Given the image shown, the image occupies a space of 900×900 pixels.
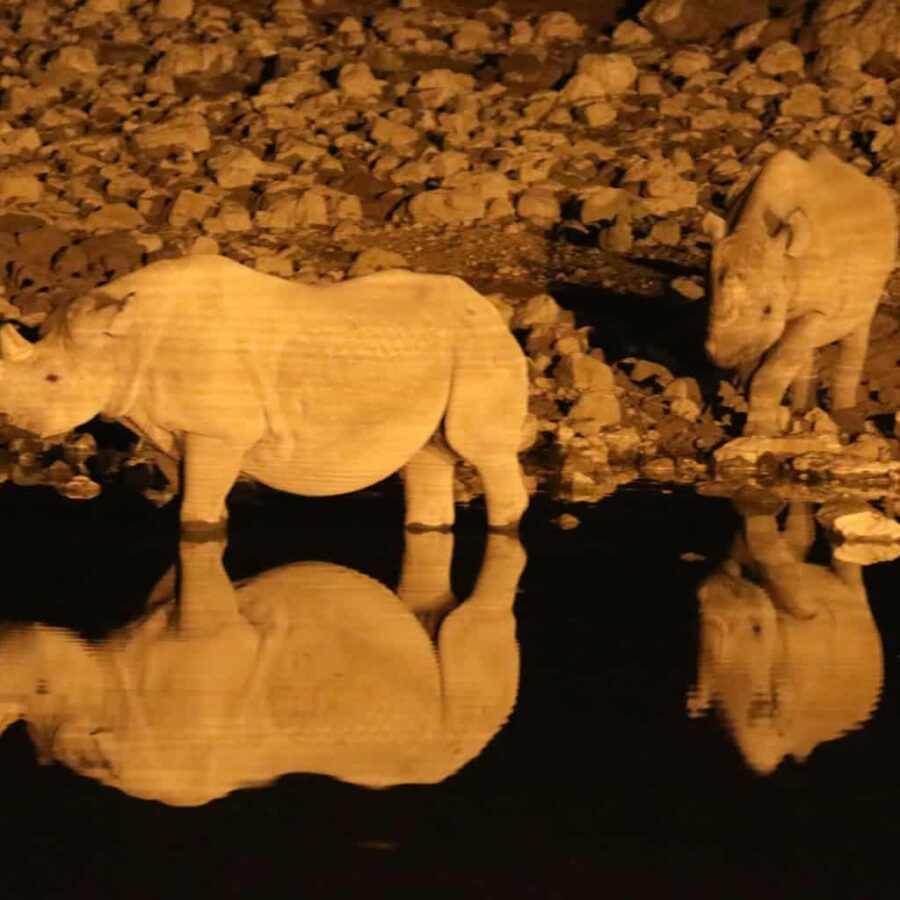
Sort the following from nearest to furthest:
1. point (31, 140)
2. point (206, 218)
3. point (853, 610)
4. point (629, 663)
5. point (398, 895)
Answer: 1. point (398, 895)
2. point (629, 663)
3. point (853, 610)
4. point (206, 218)
5. point (31, 140)

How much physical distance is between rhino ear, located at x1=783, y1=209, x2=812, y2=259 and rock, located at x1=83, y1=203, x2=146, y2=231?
4031mm

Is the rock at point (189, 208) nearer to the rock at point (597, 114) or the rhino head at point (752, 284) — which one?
the rock at point (597, 114)

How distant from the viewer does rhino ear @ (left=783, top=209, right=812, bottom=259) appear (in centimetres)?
1116

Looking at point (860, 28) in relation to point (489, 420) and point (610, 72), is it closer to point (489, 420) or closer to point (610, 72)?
point (610, 72)

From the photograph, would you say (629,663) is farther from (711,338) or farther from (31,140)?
(31,140)

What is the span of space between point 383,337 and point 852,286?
2961mm

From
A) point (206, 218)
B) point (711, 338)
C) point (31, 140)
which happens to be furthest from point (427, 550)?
point (31, 140)

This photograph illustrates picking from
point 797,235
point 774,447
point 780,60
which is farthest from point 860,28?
point 774,447

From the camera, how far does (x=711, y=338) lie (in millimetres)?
11250

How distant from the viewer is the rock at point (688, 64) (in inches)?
662

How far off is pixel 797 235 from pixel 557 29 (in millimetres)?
6864

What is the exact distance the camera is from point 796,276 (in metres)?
11.2

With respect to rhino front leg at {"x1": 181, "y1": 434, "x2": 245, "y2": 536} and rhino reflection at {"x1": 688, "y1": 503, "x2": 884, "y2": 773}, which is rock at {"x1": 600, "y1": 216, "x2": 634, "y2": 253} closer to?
rhino reflection at {"x1": 688, "y1": 503, "x2": 884, "y2": 773}

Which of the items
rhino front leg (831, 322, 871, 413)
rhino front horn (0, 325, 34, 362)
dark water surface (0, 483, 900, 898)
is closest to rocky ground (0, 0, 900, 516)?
rhino front leg (831, 322, 871, 413)
